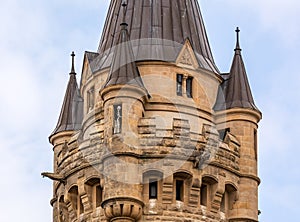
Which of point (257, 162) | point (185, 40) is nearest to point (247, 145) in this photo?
point (257, 162)

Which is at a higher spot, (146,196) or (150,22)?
(150,22)

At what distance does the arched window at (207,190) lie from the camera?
4500 cm

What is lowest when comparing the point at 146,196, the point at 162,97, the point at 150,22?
the point at 146,196

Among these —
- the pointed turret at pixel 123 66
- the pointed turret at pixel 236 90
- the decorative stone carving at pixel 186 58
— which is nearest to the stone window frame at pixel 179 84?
the decorative stone carving at pixel 186 58

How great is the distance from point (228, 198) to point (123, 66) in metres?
5.56

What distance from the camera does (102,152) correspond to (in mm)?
44438

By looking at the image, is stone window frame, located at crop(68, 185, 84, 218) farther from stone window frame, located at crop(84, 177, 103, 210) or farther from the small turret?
the small turret

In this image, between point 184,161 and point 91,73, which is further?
point 91,73

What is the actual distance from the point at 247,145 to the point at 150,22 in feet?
17.5

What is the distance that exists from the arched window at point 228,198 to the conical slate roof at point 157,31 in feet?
14.0

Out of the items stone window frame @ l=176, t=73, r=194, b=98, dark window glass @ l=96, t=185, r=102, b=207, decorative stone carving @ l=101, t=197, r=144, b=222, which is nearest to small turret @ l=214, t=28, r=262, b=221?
stone window frame @ l=176, t=73, r=194, b=98

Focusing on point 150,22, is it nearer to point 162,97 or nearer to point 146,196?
point 162,97

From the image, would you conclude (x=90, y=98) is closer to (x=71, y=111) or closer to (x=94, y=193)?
(x=71, y=111)

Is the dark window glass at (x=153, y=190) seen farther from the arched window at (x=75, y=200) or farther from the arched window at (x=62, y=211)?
the arched window at (x=62, y=211)
